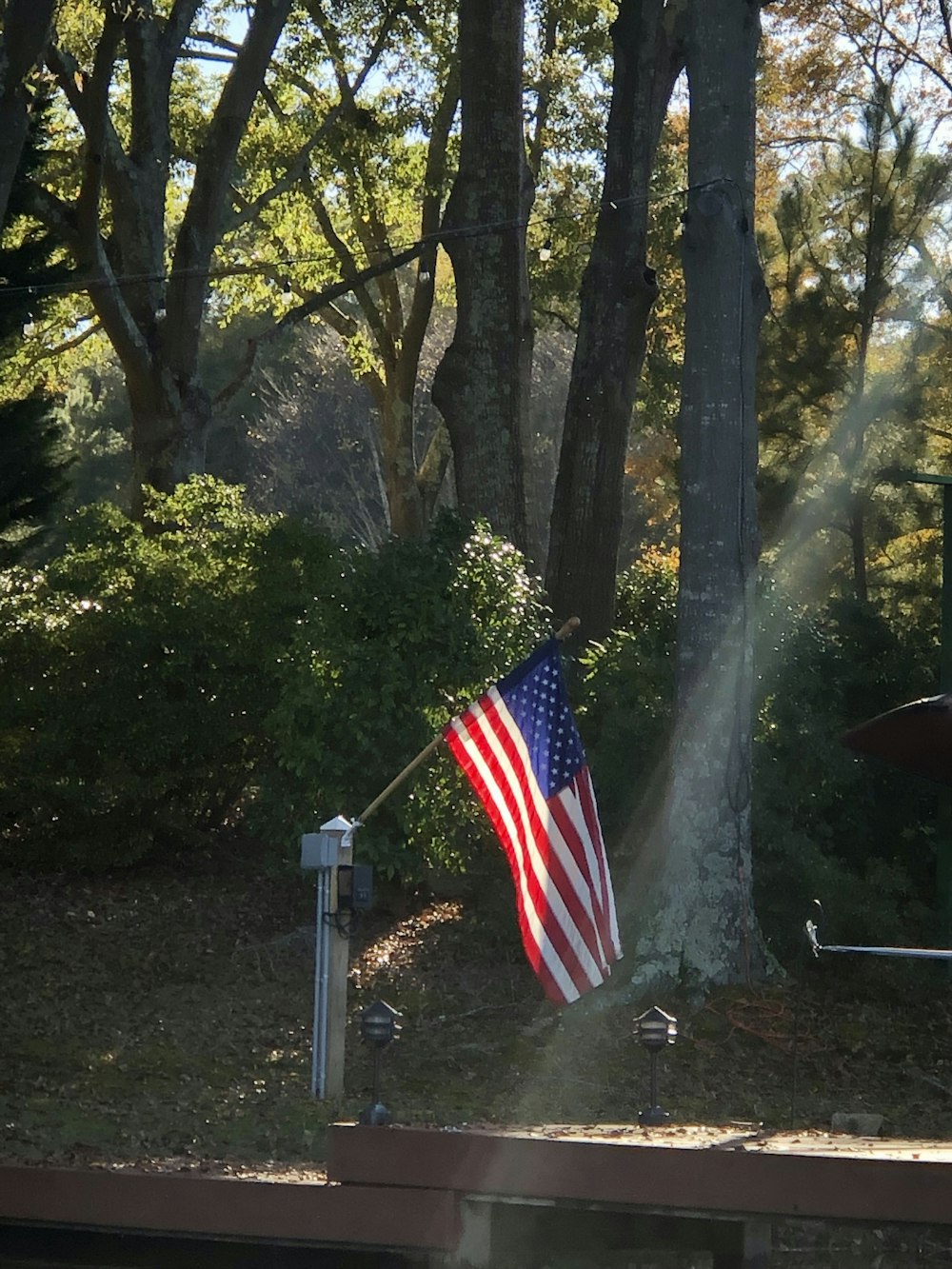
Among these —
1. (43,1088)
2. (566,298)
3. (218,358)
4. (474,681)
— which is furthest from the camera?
(218,358)

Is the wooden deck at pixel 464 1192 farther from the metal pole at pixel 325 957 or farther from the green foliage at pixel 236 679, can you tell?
the green foliage at pixel 236 679

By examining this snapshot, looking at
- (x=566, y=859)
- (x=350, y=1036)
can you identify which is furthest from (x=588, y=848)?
(x=350, y=1036)

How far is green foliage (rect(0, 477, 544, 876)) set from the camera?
43.6 feet

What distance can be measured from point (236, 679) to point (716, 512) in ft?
14.5

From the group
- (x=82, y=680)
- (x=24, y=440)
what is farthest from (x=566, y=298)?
(x=82, y=680)

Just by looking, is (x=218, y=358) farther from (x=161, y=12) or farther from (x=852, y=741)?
(x=852, y=741)

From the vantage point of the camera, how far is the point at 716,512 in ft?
40.7

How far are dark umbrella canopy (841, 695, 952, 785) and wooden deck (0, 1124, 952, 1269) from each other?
7.26 ft

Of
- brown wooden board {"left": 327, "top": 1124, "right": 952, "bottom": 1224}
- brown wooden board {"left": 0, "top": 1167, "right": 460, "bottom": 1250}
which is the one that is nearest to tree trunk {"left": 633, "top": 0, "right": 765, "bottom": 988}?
brown wooden board {"left": 327, "top": 1124, "right": 952, "bottom": 1224}

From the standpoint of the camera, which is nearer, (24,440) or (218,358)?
(24,440)

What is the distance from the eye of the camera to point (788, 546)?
74.5 ft

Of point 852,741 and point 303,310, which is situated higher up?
point 303,310

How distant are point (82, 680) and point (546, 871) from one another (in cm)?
660

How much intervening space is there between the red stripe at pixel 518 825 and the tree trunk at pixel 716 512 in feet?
10.6
